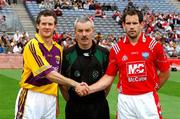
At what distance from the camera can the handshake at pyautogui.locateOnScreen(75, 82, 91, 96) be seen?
19.3 feet

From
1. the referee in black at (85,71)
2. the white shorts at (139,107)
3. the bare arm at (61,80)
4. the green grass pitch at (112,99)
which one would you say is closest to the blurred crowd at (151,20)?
the green grass pitch at (112,99)

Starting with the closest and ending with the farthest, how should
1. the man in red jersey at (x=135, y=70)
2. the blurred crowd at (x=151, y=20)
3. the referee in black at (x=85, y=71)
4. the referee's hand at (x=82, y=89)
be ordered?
the referee's hand at (x=82, y=89)
the man in red jersey at (x=135, y=70)
the referee in black at (x=85, y=71)
the blurred crowd at (x=151, y=20)

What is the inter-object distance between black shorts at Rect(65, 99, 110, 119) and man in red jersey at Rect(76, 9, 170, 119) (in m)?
0.24

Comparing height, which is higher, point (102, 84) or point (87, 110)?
point (102, 84)

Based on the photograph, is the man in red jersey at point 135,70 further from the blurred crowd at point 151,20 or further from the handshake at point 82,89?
the blurred crowd at point 151,20

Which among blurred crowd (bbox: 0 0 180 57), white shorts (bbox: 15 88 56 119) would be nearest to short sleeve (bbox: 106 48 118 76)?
white shorts (bbox: 15 88 56 119)

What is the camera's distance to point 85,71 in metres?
6.13

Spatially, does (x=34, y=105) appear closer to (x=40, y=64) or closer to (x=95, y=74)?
(x=40, y=64)

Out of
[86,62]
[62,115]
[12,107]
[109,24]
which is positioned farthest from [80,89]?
[109,24]

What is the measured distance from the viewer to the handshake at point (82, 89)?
5.89 meters

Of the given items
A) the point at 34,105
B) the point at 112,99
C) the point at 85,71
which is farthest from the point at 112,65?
the point at 112,99

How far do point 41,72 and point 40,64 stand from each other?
0.11 m

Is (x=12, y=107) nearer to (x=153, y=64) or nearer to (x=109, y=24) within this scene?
(x=153, y=64)

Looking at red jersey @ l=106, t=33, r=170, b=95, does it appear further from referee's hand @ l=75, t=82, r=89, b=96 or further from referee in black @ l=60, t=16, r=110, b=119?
referee's hand @ l=75, t=82, r=89, b=96
